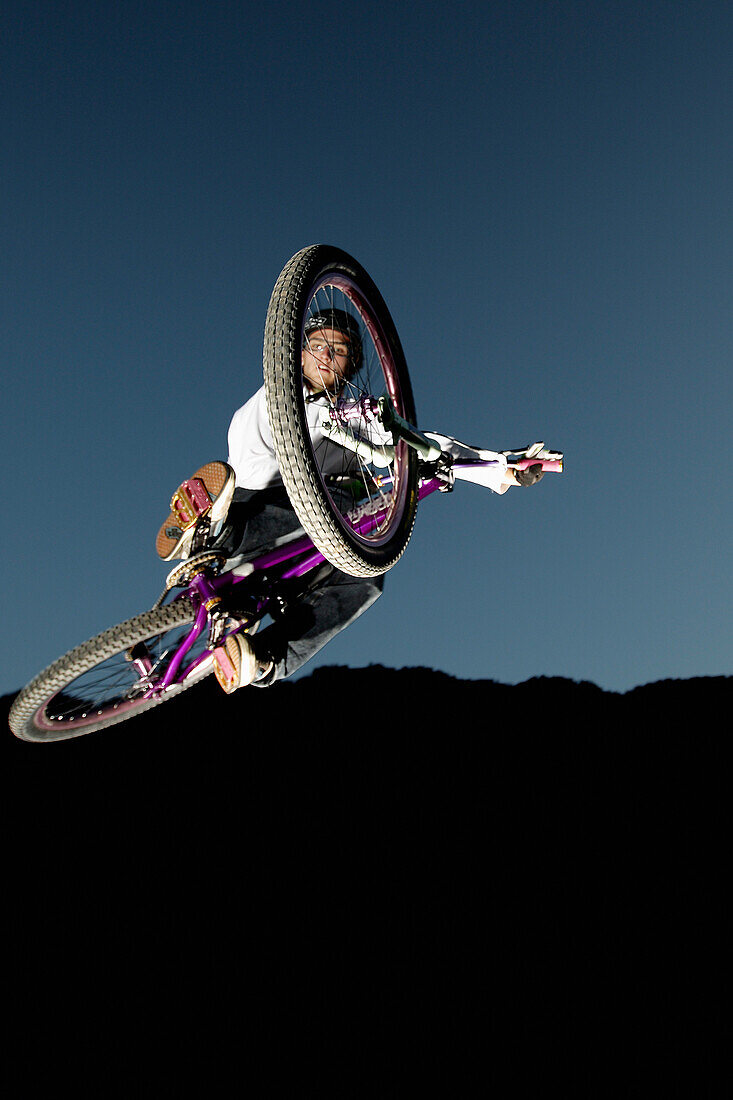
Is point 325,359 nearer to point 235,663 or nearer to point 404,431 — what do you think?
point 404,431

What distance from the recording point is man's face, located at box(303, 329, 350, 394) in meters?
4.12

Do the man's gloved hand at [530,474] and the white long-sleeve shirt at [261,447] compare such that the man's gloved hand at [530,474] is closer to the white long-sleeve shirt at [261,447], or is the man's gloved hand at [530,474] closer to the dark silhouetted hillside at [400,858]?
the white long-sleeve shirt at [261,447]

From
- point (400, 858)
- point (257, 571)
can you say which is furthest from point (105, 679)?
point (400, 858)

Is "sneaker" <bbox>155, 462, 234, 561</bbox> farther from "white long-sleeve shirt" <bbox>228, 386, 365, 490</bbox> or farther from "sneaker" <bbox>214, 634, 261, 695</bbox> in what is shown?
"sneaker" <bbox>214, 634, 261, 695</bbox>

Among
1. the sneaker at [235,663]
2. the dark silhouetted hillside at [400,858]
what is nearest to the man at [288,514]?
the sneaker at [235,663]

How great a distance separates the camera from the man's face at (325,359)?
4121mm

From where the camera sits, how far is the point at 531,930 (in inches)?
1448

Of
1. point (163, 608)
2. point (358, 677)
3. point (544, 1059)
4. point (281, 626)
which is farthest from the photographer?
point (358, 677)

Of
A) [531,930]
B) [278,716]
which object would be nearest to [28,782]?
[278,716]

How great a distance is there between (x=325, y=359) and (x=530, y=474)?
152 cm

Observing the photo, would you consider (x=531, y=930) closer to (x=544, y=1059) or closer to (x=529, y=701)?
(x=544, y=1059)

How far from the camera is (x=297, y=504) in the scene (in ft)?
12.0

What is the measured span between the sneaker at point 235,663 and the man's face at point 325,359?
53.7 inches

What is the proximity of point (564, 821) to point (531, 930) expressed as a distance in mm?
5575
